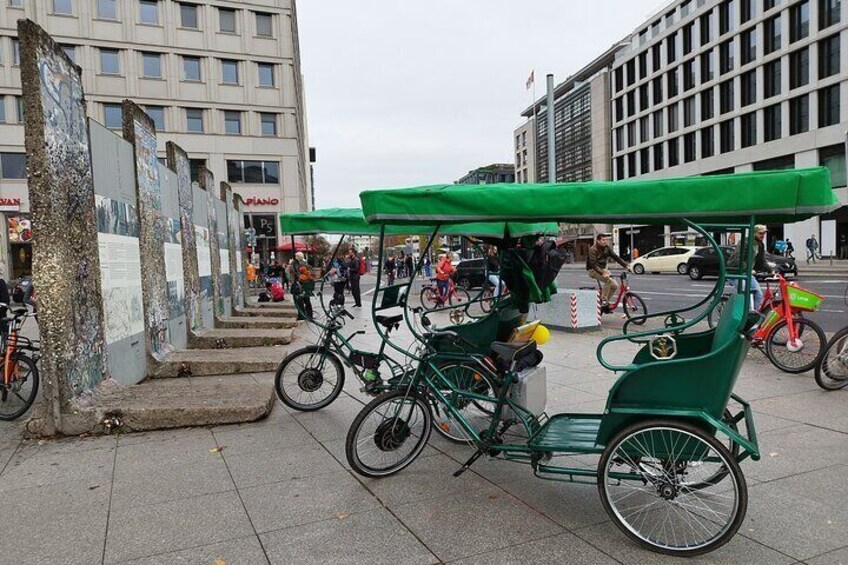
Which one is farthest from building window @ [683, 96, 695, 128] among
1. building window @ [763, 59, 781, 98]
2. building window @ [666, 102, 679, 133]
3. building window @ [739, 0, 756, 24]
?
building window @ [763, 59, 781, 98]

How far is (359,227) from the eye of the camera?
7945mm

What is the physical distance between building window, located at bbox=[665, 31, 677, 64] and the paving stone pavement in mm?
57598

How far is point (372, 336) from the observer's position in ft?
40.6

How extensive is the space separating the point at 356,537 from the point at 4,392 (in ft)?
15.4

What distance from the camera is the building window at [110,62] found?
38938 millimetres

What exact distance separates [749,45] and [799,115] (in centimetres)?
764

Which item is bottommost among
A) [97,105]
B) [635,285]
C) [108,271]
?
[635,285]

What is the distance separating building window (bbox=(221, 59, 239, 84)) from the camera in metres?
41.4

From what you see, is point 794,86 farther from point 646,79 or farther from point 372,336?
point 372,336

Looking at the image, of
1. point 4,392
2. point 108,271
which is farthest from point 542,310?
point 4,392

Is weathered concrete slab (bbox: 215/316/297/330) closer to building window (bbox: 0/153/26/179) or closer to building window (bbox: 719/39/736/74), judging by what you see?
building window (bbox: 0/153/26/179)

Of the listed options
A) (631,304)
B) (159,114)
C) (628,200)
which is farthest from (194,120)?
(628,200)

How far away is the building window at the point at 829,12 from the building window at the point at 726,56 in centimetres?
864

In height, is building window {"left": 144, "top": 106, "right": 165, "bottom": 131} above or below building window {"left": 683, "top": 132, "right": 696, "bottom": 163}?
above
